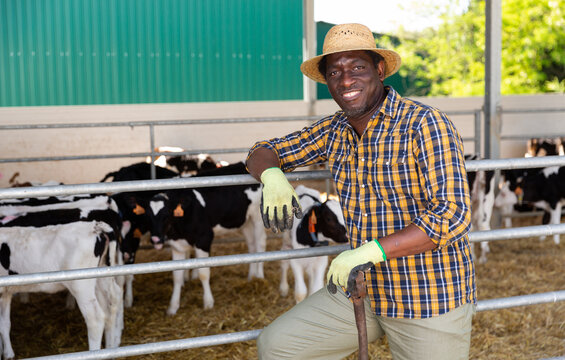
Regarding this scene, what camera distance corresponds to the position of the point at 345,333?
2371 mm

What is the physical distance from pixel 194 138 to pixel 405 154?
11040 millimetres

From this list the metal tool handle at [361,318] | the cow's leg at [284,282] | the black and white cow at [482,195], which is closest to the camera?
the metal tool handle at [361,318]

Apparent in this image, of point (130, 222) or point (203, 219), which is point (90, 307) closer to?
point (130, 222)

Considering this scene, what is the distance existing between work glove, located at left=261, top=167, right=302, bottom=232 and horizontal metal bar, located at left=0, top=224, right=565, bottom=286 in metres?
0.14

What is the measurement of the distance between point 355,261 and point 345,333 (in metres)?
0.44

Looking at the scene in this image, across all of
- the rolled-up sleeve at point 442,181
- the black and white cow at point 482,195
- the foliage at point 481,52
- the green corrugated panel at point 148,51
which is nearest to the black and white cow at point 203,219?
the black and white cow at point 482,195

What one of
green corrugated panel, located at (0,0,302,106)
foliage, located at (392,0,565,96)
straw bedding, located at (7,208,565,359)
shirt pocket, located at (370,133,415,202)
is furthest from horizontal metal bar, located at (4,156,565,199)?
foliage, located at (392,0,565,96)

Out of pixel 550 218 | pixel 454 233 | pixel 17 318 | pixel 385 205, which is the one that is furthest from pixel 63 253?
pixel 550 218

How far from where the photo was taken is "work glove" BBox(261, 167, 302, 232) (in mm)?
2414

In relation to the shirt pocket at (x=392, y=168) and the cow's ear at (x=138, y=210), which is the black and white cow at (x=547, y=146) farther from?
the shirt pocket at (x=392, y=168)

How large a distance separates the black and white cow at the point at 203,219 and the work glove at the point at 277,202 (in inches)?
119

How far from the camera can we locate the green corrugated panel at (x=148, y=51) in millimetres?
11617

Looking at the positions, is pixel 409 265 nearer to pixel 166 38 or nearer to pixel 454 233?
pixel 454 233

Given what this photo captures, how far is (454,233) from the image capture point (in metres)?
2.04
